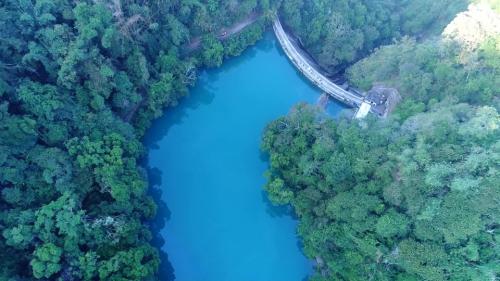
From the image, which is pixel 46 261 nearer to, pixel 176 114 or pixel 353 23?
pixel 176 114

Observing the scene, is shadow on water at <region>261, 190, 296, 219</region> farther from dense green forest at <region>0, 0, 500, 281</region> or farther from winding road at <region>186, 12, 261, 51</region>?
winding road at <region>186, 12, 261, 51</region>

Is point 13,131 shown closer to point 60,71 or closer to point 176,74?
point 60,71

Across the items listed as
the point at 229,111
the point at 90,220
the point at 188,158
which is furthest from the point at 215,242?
the point at 229,111

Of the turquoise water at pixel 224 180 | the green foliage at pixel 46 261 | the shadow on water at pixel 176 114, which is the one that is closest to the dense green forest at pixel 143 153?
the green foliage at pixel 46 261

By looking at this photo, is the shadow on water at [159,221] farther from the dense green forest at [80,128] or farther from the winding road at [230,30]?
the winding road at [230,30]

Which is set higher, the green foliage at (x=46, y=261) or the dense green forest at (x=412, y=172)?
the dense green forest at (x=412, y=172)

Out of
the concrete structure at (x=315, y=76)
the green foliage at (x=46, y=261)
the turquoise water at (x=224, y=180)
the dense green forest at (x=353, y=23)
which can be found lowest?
Result: the green foliage at (x=46, y=261)

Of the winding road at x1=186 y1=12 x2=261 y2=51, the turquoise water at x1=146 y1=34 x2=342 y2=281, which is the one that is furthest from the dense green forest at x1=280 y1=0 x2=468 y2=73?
the turquoise water at x1=146 y1=34 x2=342 y2=281

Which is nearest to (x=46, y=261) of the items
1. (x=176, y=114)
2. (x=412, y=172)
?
(x=176, y=114)
